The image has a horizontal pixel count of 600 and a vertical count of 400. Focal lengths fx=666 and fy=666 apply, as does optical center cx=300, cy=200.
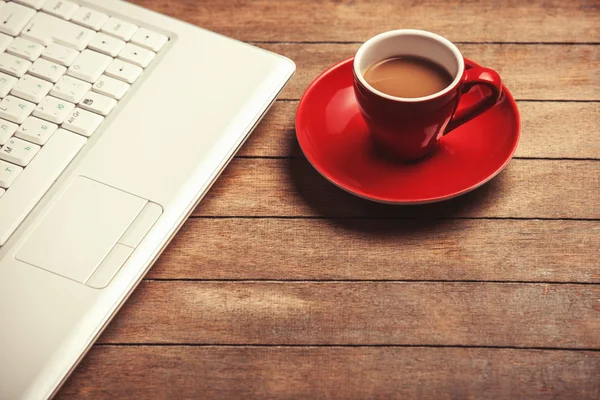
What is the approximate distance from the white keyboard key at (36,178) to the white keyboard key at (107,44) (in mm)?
99

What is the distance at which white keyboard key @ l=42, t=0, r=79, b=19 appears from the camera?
0.70 meters

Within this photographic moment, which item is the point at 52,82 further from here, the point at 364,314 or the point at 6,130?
the point at 364,314

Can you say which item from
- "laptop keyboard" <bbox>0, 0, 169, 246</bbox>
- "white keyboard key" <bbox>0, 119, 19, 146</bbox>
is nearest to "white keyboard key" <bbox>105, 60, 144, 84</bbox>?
"laptop keyboard" <bbox>0, 0, 169, 246</bbox>

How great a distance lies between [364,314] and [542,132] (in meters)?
0.29

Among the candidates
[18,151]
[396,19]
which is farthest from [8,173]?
[396,19]

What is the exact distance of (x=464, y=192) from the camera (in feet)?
2.05

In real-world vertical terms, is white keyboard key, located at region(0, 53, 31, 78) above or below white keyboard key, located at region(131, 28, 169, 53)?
above

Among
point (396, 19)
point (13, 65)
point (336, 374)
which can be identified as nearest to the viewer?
point (336, 374)

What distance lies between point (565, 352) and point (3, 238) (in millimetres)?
495

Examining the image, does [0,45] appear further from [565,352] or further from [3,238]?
[565,352]

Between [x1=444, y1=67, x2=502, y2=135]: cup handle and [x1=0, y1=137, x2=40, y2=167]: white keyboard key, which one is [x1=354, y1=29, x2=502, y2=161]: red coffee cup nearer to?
[x1=444, y1=67, x2=502, y2=135]: cup handle

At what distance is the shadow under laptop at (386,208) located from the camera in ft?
2.12

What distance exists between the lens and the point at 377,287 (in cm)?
61

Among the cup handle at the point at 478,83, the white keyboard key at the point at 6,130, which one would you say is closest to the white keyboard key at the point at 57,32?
the white keyboard key at the point at 6,130
